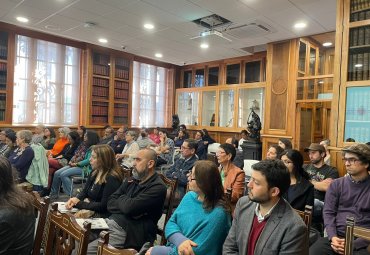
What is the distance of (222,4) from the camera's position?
4.59 meters

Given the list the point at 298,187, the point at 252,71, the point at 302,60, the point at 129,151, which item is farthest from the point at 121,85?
the point at 298,187

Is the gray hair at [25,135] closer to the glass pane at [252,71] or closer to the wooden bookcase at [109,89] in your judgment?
the wooden bookcase at [109,89]

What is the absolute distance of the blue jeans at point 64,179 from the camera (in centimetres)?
466

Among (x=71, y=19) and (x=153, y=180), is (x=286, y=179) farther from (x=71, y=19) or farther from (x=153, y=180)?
(x=71, y=19)

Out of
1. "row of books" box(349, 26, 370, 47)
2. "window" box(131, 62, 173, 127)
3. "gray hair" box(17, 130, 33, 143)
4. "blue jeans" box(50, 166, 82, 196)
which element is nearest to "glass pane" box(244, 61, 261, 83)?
"window" box(131, 62, 173, 127)

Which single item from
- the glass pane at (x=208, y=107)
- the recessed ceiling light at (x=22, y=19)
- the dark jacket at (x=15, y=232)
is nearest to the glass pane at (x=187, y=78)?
the glass pane at (x=208, y=107)

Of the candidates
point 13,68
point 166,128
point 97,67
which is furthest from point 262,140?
point 13,68

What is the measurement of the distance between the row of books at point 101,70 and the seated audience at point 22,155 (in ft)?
14.0

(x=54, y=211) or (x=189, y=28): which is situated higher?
(x=189, y=28)

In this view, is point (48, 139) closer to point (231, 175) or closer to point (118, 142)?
point (118, 142)

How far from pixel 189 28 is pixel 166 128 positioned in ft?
15.0

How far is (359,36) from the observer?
382 cm

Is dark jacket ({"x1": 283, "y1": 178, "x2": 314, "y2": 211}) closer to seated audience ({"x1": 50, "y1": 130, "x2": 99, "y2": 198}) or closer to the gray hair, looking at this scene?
seated audience ({"x1": 50, "y1": 130, "x2": 99, "y2": 198})

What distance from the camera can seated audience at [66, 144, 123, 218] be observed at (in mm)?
2559
